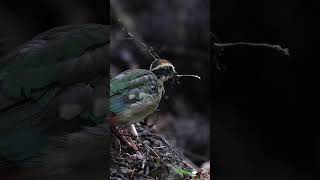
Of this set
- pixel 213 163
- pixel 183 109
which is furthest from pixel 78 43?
pixel 213 163

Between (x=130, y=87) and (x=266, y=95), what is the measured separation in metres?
1.13

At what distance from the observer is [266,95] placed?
4328 mm

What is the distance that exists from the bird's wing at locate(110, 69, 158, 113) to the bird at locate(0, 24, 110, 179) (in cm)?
6

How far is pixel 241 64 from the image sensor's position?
14.2 feet

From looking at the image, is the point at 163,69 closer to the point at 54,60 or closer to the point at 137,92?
the point at 137,92

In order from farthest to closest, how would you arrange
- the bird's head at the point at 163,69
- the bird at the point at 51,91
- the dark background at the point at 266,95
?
the dark background at the point at 266,95
the bird's head at the point at 163,69
the bird at the point at 51,91

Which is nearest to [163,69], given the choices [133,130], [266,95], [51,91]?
[133,130]

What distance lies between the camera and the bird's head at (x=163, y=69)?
3.82 m

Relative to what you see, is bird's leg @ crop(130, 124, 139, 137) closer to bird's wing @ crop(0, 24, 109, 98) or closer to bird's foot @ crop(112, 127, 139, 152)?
bird's foot @ crop(112, 127, 139, 152)

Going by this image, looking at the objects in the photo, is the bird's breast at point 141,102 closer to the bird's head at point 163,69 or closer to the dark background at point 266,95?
the bird's head at point 163,69

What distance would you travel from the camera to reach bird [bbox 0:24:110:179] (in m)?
3.68

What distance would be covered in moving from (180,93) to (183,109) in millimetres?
108

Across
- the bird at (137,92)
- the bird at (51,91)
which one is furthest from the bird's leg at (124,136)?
the bird at (51,91)

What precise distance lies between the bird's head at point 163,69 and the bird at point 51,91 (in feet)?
1.04
